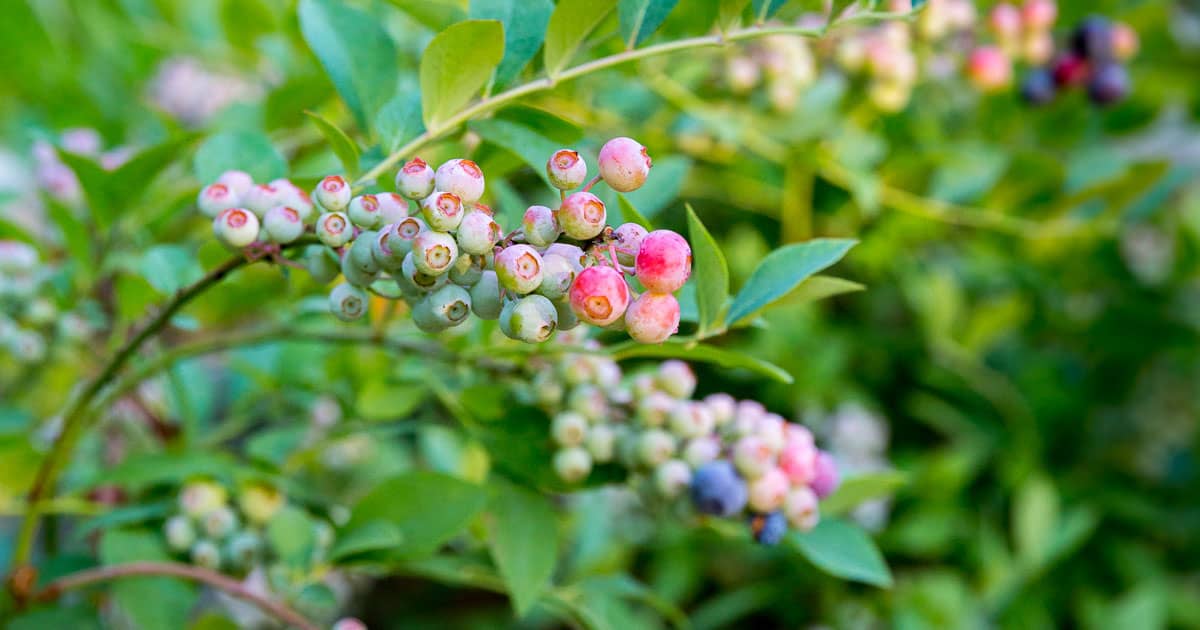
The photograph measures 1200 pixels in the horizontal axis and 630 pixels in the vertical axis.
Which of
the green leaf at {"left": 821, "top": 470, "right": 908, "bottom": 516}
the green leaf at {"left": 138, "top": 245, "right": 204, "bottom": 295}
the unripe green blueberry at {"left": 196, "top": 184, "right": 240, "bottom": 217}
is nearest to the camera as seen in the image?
the unripe green blueberry at {"left": 196, "top": 184, "right": 240, "bottom": 217}

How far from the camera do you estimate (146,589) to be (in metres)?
0.80

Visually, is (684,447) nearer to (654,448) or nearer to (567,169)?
(654,448)

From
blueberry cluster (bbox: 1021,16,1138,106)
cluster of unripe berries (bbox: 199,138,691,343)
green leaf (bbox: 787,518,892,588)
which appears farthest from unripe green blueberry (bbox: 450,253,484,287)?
blueberry cluster (bbox: 1021,16,1138,106)

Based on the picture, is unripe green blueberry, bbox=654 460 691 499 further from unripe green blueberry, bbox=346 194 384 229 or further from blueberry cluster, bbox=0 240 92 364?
blueberry cluster, bbox=0 240 92 364

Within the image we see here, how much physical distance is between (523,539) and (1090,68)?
106 cm

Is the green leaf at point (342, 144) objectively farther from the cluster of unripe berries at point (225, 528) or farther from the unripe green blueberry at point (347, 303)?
the cluster of unripe berries at point (225, 528)

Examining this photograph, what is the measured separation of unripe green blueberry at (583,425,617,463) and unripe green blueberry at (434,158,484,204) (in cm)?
29

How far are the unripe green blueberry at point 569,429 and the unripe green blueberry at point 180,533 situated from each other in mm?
329

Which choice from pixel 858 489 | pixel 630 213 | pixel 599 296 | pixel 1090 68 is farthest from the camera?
pixel 1090 68

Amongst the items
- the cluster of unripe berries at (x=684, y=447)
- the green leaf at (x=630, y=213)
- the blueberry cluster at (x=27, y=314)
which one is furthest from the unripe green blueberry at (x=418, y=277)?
the blueberry cluster at (x=27, y=314)

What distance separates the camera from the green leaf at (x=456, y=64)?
0.56 metres

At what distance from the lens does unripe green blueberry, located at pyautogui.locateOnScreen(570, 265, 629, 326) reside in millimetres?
438

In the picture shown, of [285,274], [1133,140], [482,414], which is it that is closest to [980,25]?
[1133,140]

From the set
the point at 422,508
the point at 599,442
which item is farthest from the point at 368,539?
the point at 599,442
